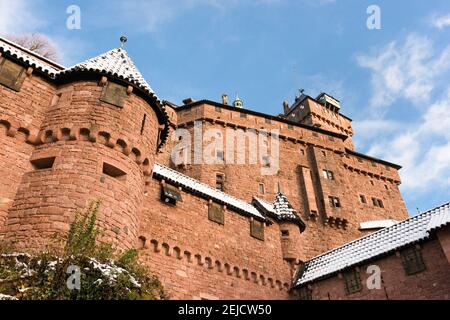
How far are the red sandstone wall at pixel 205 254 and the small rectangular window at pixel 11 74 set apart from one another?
5719 mm

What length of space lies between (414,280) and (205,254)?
8.33 meters

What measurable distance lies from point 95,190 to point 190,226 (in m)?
6.14

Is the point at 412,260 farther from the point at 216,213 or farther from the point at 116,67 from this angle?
the point at 116,67

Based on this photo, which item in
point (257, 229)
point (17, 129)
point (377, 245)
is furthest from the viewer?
point (257, 229)

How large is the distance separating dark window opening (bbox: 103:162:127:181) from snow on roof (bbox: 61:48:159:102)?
3131 mm

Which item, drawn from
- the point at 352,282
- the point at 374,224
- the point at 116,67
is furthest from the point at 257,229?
the point at 374,224

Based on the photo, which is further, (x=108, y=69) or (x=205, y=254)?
(x=205, y=254)

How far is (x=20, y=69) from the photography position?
11320 millimetres

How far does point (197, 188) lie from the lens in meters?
16.8

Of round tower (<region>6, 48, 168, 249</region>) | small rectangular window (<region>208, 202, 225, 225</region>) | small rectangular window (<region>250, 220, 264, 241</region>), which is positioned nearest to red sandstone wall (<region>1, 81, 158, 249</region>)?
round tower (<region>6, 48, 168, 249</region>)

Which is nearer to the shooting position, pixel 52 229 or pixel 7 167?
pixel 52 229

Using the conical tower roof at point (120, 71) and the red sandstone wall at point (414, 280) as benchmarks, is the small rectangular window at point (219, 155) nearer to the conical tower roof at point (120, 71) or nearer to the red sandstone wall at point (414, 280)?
the conical tower roof at point (120, 71)
